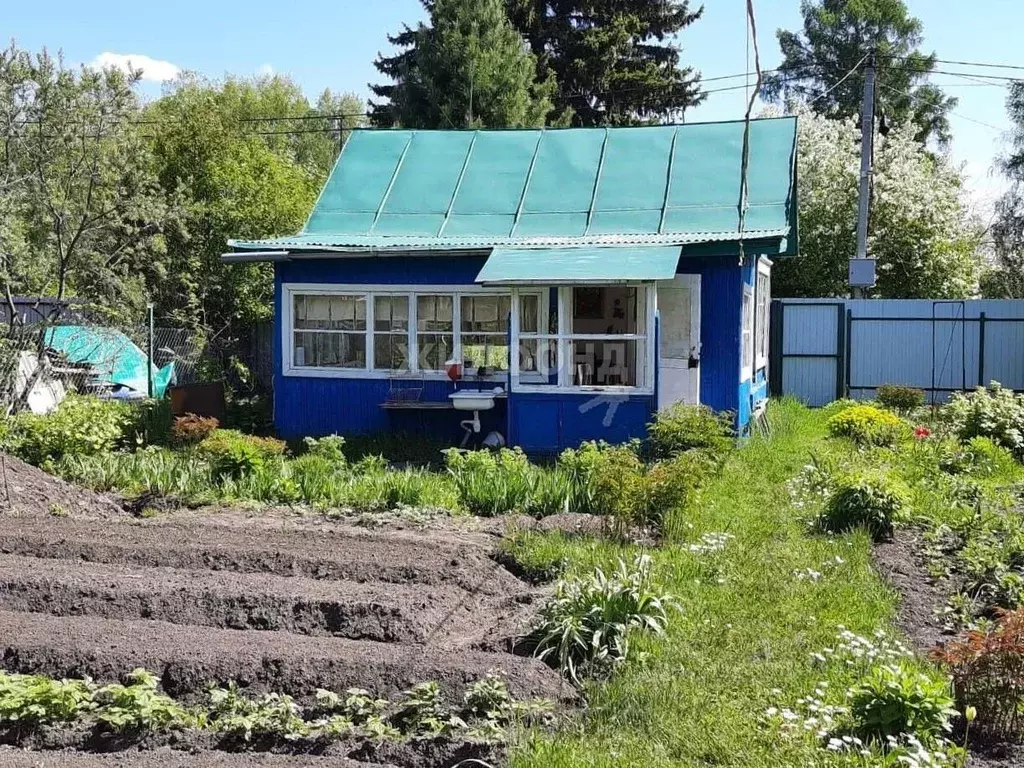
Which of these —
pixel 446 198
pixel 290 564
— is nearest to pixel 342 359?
pixel 446 198

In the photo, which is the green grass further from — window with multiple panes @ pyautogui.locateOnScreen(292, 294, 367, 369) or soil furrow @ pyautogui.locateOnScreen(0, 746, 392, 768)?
window with multiple panes @ pyautogui.locateOnScreen(292, 294, 367, 369)

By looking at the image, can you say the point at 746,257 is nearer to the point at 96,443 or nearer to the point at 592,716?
the point at 96,443

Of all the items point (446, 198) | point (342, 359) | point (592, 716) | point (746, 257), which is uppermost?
point (446, 198)

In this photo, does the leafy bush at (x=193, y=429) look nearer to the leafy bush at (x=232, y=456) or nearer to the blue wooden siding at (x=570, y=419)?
the leafy bush at (x=232, y=456)

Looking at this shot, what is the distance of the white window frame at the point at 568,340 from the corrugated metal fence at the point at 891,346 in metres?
7.01

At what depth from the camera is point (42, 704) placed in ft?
16.1

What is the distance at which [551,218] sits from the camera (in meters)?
15.3

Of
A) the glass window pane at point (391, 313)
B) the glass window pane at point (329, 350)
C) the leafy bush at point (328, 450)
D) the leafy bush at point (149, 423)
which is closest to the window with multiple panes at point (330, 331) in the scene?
the glass window pane at point (329, 350)

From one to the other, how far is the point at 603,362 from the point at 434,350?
253cm

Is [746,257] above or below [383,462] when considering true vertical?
above

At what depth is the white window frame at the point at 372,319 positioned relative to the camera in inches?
562

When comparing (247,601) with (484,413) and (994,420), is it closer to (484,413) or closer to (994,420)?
(484,413)

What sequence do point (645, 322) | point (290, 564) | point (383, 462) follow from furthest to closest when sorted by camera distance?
point (645, 322)
point (383, 462)
point (290, 564)

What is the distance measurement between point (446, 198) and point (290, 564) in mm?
9361
